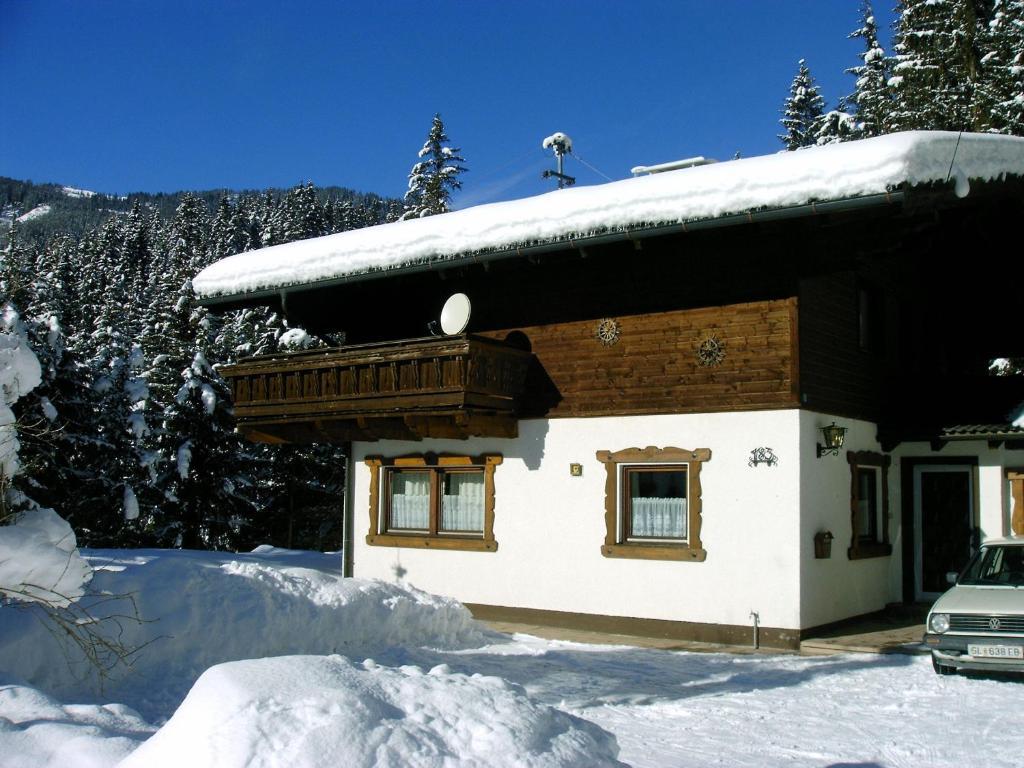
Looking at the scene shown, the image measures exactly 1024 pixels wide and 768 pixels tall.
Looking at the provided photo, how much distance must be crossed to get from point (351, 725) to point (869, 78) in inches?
1409

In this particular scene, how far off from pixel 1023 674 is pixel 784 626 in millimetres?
2646

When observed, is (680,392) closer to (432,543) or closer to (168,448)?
(432,543)

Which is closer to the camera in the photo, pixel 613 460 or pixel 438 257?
pixel 613 460

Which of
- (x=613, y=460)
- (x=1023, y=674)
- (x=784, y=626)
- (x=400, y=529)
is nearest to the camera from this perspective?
(x=1023, y=674)

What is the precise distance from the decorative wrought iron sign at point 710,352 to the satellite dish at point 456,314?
374 cm

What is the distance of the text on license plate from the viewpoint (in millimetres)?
9766

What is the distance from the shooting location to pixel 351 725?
14.7 ft

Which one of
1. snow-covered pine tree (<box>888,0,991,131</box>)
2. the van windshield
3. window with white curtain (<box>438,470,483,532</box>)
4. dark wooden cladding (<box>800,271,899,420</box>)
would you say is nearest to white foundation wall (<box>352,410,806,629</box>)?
window with white curtain (<box>438,470,483,532</box>)

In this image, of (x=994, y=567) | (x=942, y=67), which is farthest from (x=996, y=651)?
(x=942, y=67)

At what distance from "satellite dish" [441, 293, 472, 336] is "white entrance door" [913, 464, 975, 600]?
24.2ft

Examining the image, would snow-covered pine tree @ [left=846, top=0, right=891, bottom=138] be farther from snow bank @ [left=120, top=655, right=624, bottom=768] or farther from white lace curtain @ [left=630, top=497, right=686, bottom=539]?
snow bank @ [left=120, top=655, right=624, bottom=768]

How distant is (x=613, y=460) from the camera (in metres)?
13.6

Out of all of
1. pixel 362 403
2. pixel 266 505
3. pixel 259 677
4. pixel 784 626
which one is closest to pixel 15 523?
pixel 259 677

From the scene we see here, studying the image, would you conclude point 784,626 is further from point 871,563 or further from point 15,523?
point 15,523
